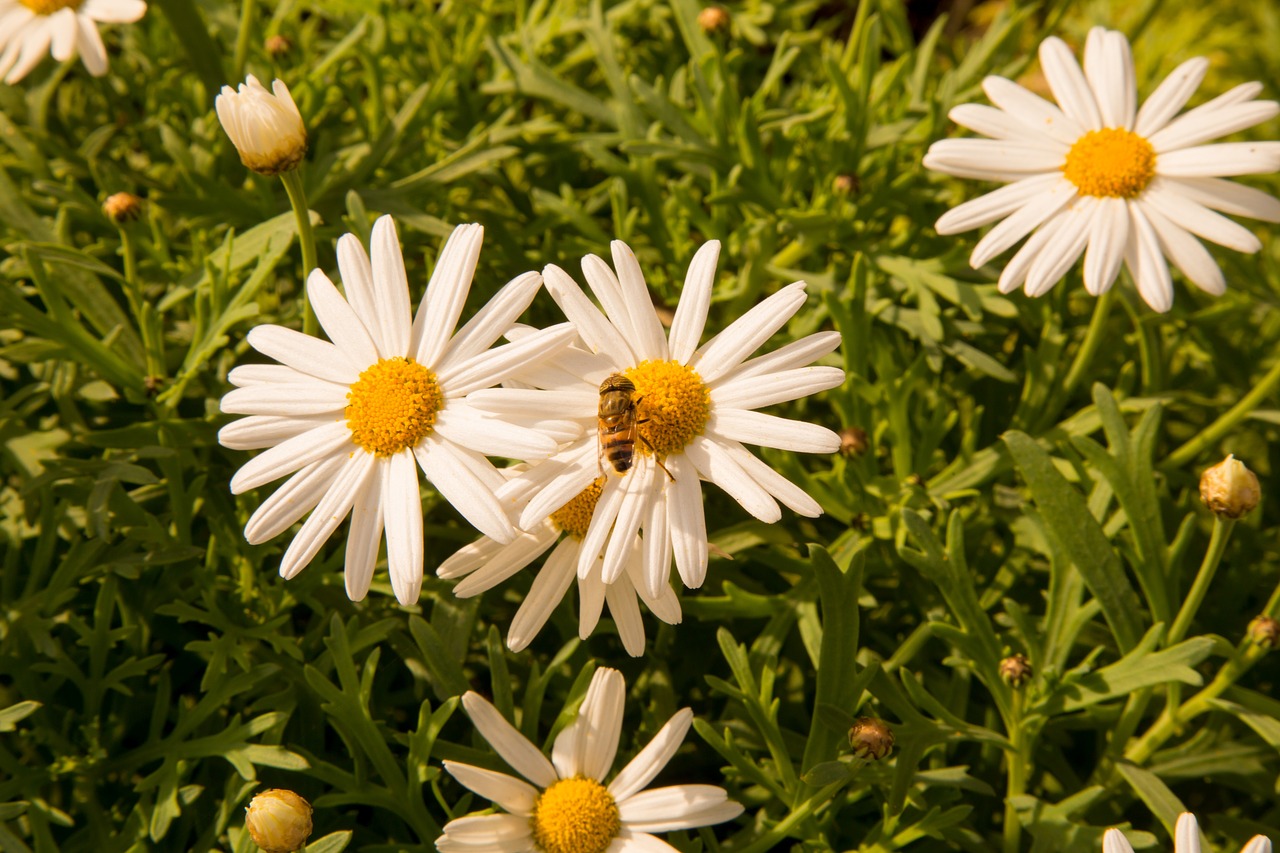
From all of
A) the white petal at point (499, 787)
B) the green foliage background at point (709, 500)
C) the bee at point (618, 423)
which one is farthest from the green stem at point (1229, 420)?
the white petal at point (499, 787)

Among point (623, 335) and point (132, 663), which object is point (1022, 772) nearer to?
point (623, 335)

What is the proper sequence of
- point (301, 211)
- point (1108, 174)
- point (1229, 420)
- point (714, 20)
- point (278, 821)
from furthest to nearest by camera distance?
1. point (714, 20)
2. point (1229, 420)
3. point (1108, 174)
4. point (301, 211)
5. point (278, 821)

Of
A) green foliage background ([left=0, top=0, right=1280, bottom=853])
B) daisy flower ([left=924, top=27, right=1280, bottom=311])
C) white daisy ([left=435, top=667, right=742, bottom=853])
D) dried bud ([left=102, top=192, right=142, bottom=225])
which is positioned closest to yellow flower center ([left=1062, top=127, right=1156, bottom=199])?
daisy flower ([left=924, top=27, right=1280, bottom=311])

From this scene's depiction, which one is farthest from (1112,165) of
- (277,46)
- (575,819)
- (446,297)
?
(277,46)

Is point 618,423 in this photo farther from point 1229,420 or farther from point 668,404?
point 1229,420

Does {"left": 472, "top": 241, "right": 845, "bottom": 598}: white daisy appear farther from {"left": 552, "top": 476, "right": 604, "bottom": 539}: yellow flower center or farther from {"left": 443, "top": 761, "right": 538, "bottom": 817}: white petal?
{"left": 443, "top": 761, "right": 538, "bottom": 817}: white petal

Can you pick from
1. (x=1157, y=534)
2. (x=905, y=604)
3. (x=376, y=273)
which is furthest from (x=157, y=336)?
(x=1157, y=534)
